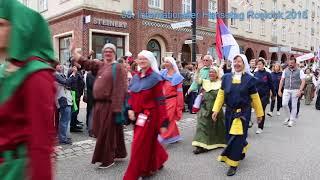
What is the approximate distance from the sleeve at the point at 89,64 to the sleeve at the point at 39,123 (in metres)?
3.85

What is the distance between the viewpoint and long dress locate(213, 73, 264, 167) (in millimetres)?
→ 5676

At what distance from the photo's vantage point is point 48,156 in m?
1.81

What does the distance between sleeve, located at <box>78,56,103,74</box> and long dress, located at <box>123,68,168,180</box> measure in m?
0.81

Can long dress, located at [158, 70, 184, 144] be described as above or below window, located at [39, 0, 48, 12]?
below

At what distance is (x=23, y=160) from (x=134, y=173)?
309cm

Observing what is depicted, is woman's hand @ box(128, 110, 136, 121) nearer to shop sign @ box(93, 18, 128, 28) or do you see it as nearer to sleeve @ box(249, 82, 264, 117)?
sleeve @ box(249, 82, 264, 117)

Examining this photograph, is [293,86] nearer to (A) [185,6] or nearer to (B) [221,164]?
(B) [221,164]

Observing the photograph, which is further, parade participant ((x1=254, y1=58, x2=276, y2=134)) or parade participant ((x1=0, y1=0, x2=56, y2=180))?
parade participant ((x1=254, y1=58, x2=276, y2=134))

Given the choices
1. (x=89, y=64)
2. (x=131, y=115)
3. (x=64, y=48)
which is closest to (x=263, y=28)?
(x=64, y=48)

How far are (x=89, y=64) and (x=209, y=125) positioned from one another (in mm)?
2676

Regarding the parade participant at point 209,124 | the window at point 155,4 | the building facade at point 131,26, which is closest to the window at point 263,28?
the building facade at point 131,26

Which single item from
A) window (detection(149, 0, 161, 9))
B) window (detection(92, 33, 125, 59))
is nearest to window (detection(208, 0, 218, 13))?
window (detection(149, 0, 161, 9))

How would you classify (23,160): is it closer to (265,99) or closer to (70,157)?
(70,157)

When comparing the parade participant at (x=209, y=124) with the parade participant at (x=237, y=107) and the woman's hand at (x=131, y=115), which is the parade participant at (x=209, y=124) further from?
the woman's hand at (x=131, y=115)
